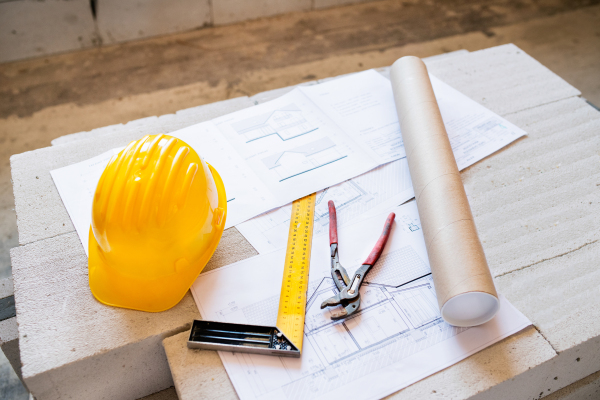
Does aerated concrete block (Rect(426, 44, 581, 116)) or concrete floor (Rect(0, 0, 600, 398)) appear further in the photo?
concrete floor (Rect(0, 0, 600, 398))

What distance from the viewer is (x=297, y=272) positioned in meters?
1.13

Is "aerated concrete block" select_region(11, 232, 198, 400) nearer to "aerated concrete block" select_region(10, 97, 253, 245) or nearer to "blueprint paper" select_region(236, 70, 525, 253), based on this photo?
"aerated concrete block" select_region(10, 97, 253, 245)

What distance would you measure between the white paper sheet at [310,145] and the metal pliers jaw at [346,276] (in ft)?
0.29

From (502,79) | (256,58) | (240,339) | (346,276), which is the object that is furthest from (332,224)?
(256,58)

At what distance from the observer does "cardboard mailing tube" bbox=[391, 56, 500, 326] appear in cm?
98

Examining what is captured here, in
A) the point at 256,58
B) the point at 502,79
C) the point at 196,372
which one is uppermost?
the point at 502,79

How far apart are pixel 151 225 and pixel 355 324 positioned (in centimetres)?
49

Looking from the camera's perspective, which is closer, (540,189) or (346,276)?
(346,276)

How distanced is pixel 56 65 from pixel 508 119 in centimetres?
258

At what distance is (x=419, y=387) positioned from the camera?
0.95 m

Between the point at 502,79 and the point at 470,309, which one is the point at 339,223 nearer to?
the point at 470,309

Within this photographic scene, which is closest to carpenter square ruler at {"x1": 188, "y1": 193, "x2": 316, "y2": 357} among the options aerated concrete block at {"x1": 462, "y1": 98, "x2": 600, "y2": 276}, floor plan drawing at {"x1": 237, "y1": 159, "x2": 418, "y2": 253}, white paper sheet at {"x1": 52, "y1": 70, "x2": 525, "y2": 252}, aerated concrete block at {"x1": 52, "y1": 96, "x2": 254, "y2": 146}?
floor plan drawing at {"x1": 237, "y1": 159, "x2": 418, "y2": 253}

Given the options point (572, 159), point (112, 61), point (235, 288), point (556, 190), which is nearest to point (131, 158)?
point (235, 288)

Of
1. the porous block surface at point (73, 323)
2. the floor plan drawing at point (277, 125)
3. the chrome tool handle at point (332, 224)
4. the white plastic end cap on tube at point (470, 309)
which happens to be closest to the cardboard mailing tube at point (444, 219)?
the white plastic end cap on tube at point (470, 309)
